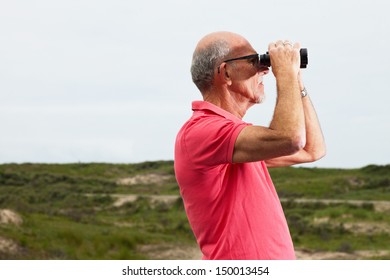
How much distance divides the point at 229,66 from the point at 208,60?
0.10 m

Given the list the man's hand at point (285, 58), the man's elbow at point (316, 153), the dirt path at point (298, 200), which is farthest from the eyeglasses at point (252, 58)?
the dirt path at point (298, 200)

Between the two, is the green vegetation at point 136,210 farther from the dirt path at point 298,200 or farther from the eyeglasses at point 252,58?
the eyeglasses at point 252,58

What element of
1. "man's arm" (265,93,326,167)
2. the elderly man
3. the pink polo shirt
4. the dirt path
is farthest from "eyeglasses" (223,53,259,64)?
the dirt path

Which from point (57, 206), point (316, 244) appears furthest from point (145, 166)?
point (316, 244)

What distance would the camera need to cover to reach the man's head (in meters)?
3.40

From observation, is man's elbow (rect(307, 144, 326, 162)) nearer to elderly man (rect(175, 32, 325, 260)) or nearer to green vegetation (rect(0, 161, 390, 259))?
elderly man (rect(175, 32, 325, 260))

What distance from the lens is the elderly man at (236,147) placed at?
312 cm

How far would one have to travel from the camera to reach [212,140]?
3219 mm

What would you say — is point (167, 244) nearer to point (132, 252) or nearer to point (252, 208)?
point (132, 252)

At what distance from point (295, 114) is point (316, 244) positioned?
19730 millimetres

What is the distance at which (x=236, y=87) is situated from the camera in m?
3.43

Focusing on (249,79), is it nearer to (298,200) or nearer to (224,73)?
(224,73)

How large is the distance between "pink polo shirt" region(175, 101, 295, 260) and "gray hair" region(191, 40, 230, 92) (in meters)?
0.12

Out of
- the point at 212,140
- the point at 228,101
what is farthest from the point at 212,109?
the point at 212,140
